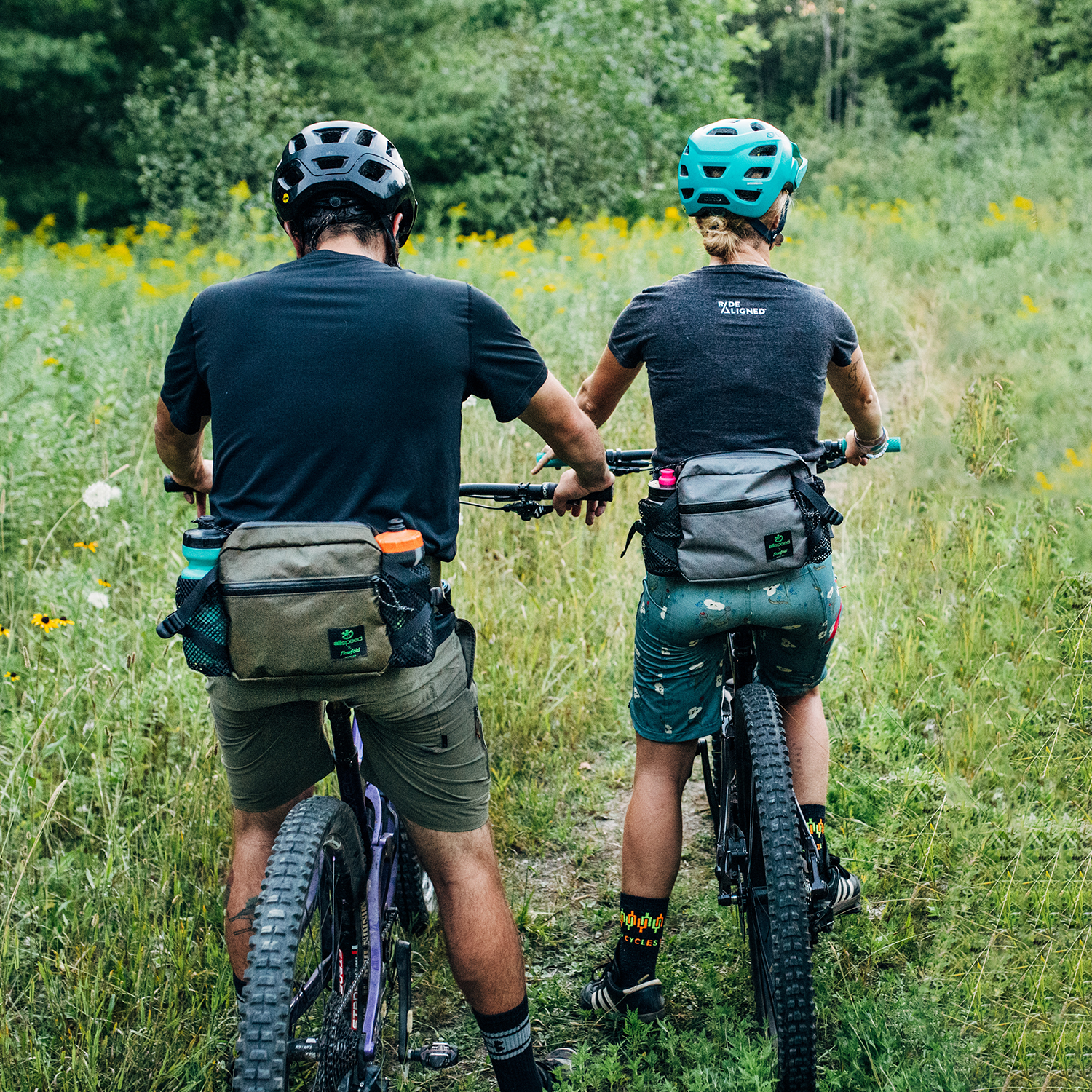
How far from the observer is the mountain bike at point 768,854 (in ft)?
7.29

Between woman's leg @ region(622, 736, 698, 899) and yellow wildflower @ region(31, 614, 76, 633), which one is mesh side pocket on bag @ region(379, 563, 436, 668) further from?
yellow wildflower @ region(31, 614, 76, 633)

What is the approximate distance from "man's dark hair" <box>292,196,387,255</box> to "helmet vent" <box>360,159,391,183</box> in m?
0.06

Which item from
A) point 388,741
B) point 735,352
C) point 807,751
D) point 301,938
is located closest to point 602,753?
point 807,751

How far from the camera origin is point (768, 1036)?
8.30 feet

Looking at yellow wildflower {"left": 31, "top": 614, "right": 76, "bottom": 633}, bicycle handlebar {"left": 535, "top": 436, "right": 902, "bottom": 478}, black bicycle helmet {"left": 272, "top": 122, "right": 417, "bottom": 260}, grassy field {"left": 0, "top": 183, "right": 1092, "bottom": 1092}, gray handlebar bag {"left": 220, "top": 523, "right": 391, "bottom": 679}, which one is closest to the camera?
gray handlebar bag {"left": 220, "top": 523, "right": 391, "bottom": 679}

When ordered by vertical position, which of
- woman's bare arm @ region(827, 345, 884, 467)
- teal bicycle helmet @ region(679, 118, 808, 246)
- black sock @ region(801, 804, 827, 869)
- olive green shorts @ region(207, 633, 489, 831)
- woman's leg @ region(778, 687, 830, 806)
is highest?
teal bicycle helmet @ region(679, 118, 808, 246)

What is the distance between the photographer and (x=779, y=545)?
2309 mm

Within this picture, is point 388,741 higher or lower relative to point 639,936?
higher

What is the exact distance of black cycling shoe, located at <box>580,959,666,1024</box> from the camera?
2.74m

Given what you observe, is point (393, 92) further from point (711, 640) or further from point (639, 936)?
point (639, 936)

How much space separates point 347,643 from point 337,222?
2.96ft

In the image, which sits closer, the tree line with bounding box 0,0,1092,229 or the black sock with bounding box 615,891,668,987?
the black sock with bounding box 615,891,668,987

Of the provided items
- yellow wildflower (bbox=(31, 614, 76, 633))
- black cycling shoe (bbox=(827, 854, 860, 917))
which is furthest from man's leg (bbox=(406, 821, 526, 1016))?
yellow wildflower (bbox=(31, 614, 76, 633))

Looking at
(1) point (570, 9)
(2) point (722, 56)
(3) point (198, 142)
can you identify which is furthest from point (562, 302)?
(2) point (722, 56)
